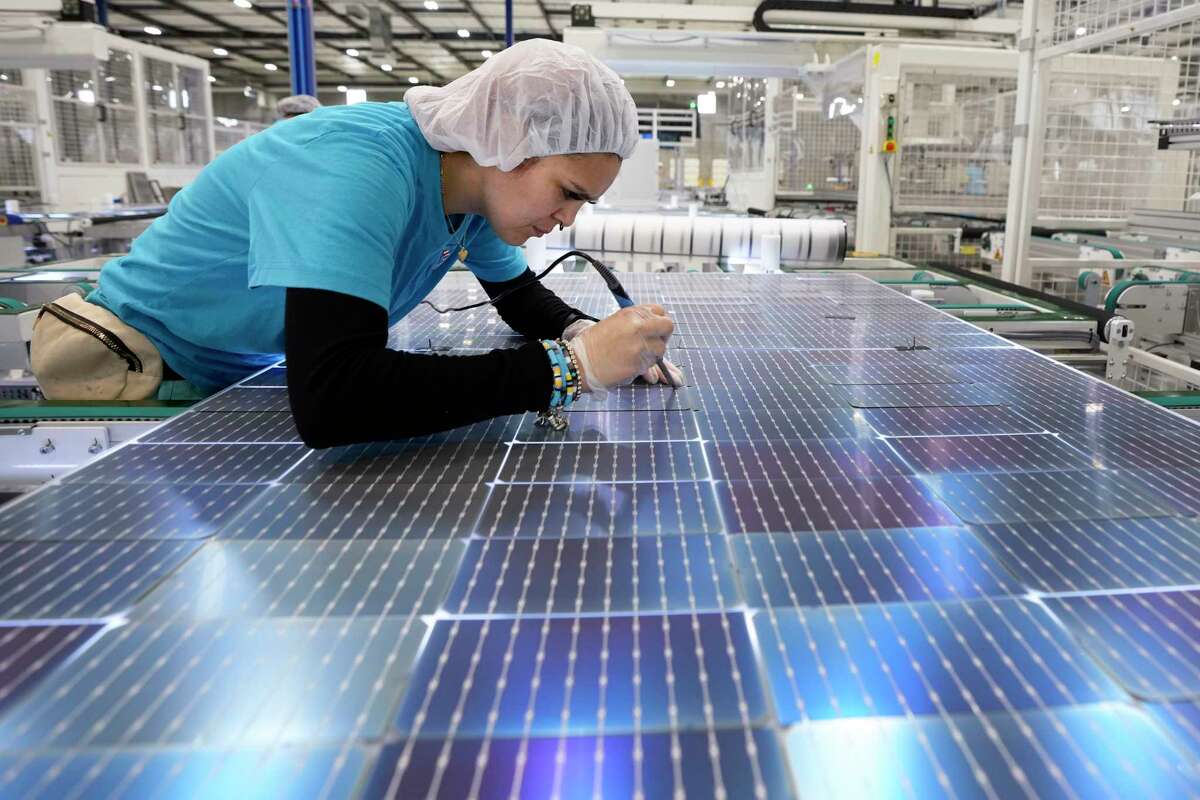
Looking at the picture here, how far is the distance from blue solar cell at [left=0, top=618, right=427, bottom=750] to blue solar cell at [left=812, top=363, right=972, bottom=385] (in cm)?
112

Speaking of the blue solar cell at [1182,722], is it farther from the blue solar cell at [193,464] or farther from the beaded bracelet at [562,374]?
the blue solar cell at [193,464]

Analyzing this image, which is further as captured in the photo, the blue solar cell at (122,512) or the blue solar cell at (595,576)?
the blue solar cell at (122,512)

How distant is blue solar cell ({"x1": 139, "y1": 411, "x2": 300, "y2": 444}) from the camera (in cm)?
124

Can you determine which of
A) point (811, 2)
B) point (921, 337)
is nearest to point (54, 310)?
point (921, 337)

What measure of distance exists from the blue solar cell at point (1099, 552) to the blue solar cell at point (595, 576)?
0.30 m

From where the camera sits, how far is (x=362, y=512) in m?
0.97

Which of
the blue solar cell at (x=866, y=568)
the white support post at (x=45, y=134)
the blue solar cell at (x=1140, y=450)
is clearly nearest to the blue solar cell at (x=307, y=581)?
the blue solar cell at (x=866, y=568)

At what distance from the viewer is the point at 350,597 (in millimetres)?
771

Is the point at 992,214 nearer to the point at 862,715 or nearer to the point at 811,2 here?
the point at 811,2

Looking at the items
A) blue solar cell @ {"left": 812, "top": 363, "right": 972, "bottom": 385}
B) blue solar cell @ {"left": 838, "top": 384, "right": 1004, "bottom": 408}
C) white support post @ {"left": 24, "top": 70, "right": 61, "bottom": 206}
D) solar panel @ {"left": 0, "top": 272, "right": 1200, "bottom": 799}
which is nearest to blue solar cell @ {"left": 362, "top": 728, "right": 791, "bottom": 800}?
solar panel @ {"left": 0, "top": 272, "right": 1200, "bottom": 799}

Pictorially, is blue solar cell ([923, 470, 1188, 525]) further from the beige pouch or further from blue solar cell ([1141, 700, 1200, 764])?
the beige pouch

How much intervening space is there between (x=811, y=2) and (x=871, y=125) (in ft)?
6.44

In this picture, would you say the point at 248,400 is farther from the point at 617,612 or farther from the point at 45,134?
the point at 45,134

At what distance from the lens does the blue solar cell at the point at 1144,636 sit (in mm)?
636
